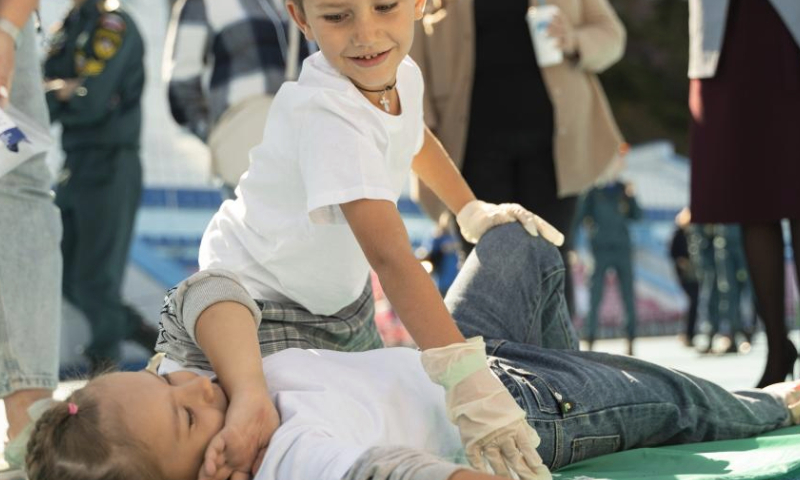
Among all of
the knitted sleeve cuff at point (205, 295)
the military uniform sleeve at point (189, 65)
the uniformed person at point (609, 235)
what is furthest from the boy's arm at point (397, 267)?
the uniformed person at point (609, 235)

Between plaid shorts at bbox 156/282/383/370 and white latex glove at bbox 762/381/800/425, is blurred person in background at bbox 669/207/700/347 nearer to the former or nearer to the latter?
white latex glove at bbox 762/381/800/425

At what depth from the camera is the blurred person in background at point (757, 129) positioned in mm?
3564

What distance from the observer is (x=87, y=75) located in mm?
5383

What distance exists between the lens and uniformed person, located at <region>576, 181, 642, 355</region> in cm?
930

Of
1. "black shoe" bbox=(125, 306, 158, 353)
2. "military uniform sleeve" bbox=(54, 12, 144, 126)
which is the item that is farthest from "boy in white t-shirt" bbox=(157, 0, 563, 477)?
"black shoe" bbox=(125, 306, 158, 353)

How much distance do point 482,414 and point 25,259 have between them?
1.41 meters

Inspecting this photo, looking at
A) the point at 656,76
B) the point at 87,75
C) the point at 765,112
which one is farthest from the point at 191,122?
the point at 656,76

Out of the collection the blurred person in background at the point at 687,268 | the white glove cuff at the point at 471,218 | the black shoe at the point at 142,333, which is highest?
the white glove cuff at the point at 471,218

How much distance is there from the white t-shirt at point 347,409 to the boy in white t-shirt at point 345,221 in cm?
7

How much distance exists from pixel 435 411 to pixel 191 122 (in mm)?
2364

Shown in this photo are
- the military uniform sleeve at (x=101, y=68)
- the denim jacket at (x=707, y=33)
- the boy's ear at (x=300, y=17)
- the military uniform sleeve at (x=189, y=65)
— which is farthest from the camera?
the military uniform sleeve at (x=101, y=68)

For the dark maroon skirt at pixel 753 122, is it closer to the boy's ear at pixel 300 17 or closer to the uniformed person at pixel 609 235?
the boy's ear at pixel 300 17

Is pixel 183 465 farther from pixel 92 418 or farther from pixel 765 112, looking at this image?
pixel 765 112

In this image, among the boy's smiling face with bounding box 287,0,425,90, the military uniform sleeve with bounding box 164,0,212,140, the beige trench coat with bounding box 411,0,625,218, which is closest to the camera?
the boy's smiling face with bounding box 287,0,425,90
